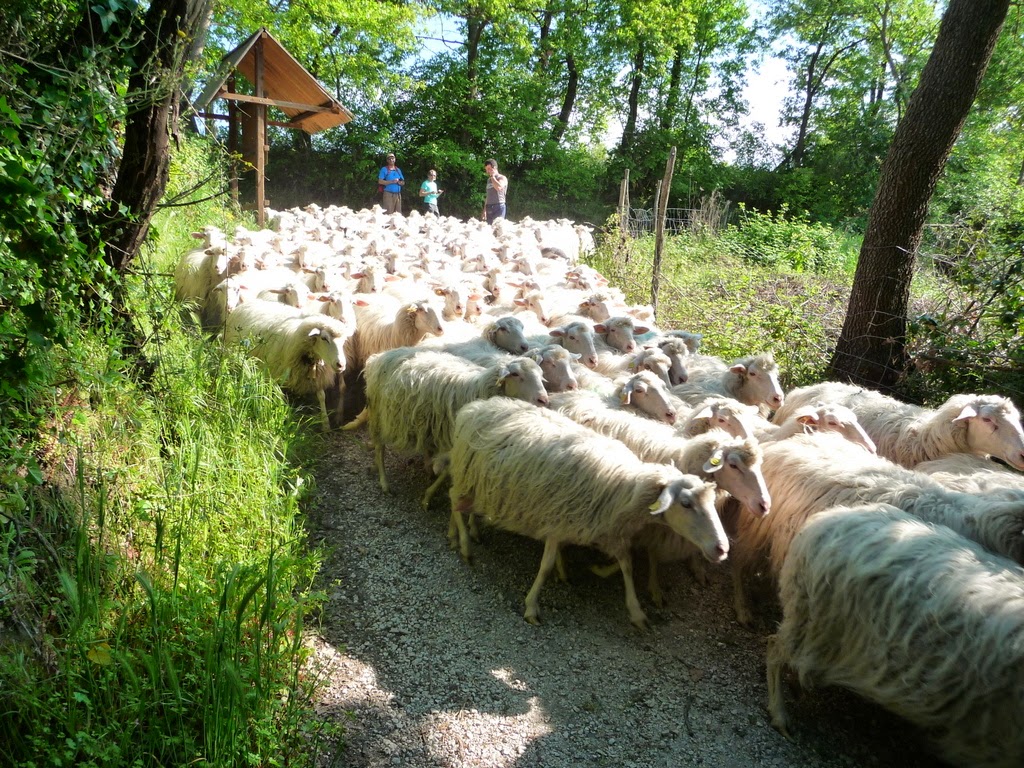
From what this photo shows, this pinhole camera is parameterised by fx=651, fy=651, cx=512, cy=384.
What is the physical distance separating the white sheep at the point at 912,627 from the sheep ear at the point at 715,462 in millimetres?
586

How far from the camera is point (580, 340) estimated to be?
19.3ft

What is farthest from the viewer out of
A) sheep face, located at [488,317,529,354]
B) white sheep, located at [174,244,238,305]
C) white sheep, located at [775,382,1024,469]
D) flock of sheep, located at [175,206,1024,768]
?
white sheep, located at [174,244,238,305]

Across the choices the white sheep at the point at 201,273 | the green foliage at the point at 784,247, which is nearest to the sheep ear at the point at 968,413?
the white sheep at the point at 201,273

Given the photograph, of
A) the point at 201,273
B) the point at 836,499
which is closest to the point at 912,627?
the point at 836,499

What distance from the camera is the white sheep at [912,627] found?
2.36 m

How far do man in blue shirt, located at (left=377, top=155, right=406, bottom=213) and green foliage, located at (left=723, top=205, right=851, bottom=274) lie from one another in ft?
Result: 31.4

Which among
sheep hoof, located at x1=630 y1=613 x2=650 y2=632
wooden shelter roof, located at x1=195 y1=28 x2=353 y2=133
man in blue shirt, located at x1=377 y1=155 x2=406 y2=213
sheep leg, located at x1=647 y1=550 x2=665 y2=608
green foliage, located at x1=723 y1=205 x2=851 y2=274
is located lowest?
sheep hoof, located at x1=630 y1=613 x2=650 y2=632

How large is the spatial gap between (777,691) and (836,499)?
3.29 feet

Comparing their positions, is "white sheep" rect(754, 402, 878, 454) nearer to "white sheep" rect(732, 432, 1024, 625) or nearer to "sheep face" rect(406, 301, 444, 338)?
"white sheep" rect(732, 432, 1024, 625)

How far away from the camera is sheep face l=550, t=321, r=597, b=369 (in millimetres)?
5801

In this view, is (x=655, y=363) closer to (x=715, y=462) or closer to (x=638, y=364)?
(x=638, y=364)

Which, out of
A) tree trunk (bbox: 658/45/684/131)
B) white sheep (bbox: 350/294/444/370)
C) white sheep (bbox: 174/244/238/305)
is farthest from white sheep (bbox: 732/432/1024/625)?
tree trunk (bbox: 658/45/684/131)

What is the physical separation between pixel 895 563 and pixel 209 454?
3429 millimetres

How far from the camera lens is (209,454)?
3.64 metres
